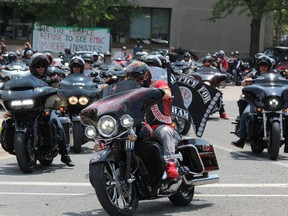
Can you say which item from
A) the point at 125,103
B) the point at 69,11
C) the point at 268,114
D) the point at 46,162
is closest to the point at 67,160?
the point at 46,162

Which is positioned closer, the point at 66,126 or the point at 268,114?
the point at 66,126

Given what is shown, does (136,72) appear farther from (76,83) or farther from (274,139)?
(76,83)

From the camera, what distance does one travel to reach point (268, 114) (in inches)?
492

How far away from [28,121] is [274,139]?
12.9ft

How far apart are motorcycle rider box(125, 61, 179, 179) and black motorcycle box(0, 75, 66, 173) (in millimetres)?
2990

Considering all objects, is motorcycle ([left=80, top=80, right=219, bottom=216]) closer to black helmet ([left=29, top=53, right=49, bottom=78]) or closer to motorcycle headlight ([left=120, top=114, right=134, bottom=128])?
motorcycle headlight ([left=120, top=114, right=134, bottom=128])

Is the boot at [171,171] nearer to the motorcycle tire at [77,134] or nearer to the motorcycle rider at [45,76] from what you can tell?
the motorcycle rider at [45,76]

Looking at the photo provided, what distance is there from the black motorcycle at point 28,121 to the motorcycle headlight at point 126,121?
139 inches

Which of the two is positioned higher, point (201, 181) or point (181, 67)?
point (201, 181)

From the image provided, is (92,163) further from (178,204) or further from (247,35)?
(247,35)

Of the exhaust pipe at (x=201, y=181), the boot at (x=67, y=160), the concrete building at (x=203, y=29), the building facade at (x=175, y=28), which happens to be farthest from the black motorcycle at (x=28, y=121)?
the concrete building at (x=203, y=29)

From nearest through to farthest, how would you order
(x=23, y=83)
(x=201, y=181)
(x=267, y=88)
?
(x=201, y=181)
(x=23, y=83)
(x=267, y=88)

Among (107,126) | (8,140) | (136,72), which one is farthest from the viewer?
(8,140)

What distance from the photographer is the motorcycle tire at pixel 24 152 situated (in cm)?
1033
